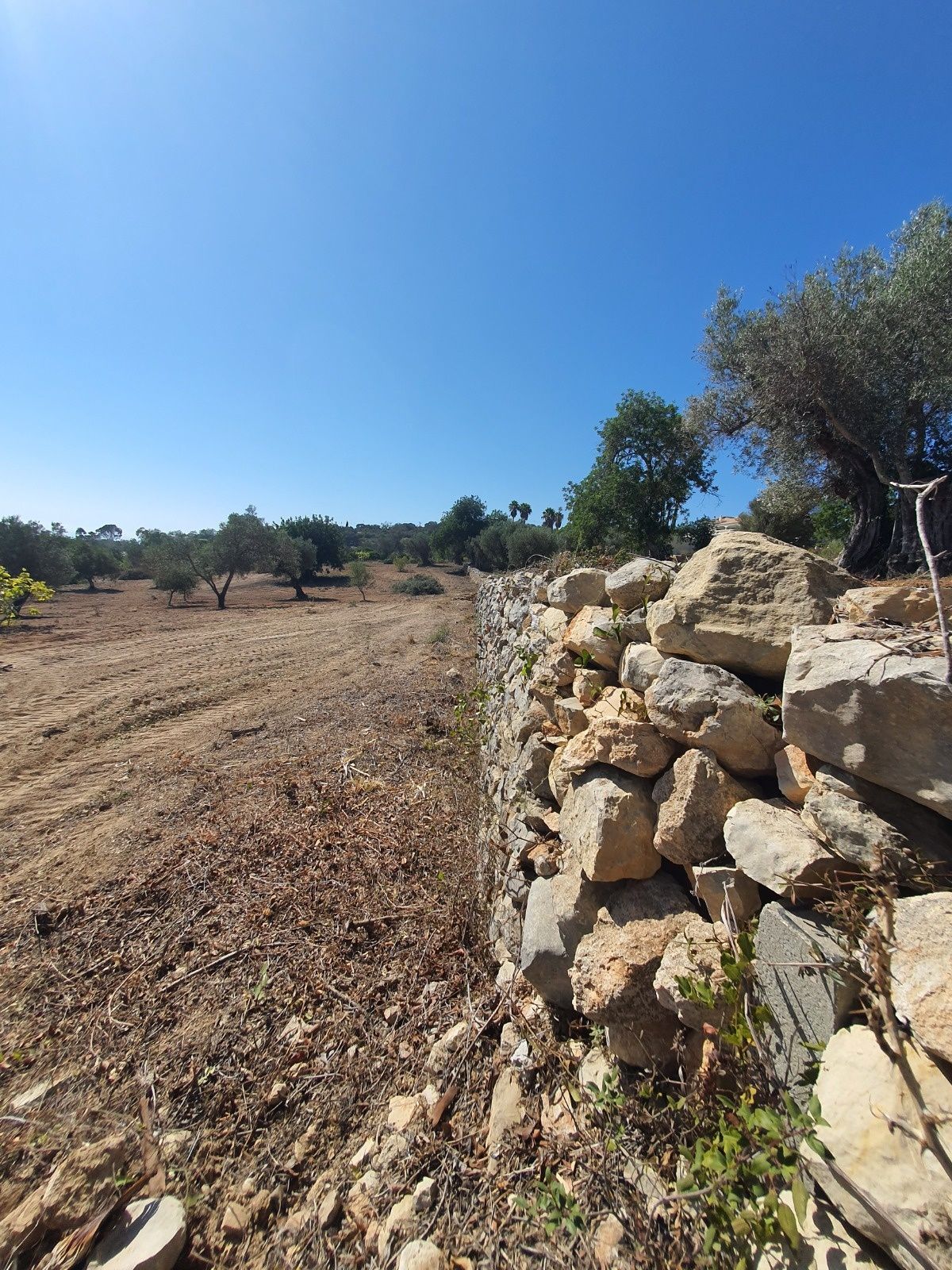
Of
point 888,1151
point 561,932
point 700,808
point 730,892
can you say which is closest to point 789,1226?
point 888,1151

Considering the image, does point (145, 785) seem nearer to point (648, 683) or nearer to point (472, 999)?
point (472, 999)

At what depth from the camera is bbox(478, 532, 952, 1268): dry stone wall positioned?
49.5 inches

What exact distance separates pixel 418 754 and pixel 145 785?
11.4ft

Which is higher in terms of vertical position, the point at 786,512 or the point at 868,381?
the point at 868,381

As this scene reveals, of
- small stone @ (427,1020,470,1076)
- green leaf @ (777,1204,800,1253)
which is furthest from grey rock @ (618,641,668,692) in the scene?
small stone @ (427,1020,470,1076)

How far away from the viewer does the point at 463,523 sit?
51.5 meters

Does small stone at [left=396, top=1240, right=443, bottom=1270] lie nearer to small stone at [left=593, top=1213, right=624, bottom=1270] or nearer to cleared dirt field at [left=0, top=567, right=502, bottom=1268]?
cleared dirt field at [left=0, top=567, right=502, bottom=1268]

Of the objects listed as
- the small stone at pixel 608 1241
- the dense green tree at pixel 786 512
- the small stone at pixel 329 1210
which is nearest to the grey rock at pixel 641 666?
the small stone at pixel 608 1241

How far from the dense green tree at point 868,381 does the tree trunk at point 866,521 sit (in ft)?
0.07

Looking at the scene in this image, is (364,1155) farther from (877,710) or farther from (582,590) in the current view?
(582,590)

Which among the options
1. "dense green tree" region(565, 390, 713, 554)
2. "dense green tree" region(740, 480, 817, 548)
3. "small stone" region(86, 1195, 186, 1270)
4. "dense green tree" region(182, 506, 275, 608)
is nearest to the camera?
"small stone" region(86, 1195, 186, 1270)

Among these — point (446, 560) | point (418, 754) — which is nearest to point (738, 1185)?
point (418, 754)

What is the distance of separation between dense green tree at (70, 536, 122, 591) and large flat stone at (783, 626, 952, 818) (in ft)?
152

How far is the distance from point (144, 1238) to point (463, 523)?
51434 millimetres
